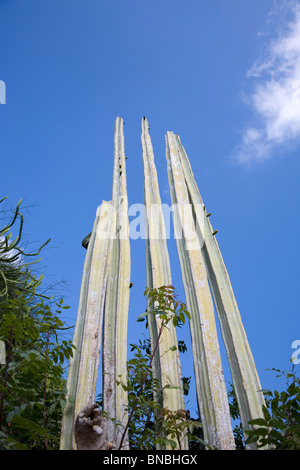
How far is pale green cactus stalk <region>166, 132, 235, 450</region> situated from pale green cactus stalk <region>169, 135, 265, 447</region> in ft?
0.15

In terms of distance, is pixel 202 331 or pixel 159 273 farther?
pixel 159 273

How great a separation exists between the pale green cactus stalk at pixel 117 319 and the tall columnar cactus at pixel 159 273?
13cm

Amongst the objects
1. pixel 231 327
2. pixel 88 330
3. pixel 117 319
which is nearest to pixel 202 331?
pixel 231 327

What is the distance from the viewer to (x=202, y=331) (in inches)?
73.3

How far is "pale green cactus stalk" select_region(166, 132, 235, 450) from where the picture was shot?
5.30ft

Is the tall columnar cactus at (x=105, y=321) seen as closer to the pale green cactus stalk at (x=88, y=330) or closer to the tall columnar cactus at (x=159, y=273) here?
the pale green cactus stalk at (x=88, y=330)

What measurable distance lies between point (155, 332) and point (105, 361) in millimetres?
274

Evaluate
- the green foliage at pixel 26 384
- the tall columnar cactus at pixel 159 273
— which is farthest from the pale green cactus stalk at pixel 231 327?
the green foliage at pixel 26 384

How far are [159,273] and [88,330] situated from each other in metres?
0.52

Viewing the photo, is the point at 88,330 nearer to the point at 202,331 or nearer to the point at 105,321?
the point at 105,321

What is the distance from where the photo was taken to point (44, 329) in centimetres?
162

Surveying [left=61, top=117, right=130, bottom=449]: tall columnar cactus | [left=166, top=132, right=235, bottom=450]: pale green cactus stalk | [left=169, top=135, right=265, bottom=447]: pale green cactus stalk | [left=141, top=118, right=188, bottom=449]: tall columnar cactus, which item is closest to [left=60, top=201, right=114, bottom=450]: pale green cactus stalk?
[left=61, top=117, right=130, bottom=449]: tall columnar cactus
